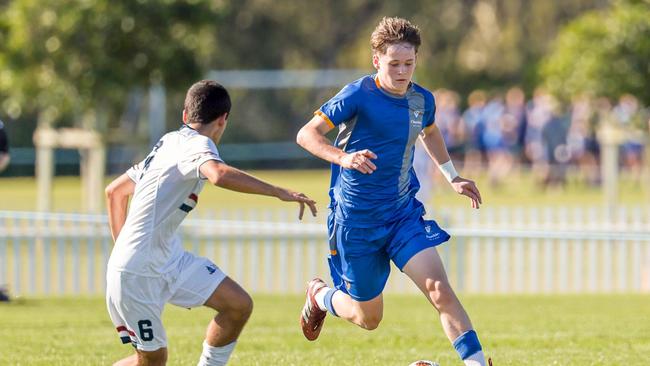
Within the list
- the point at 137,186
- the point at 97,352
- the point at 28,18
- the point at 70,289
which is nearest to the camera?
the point at 137,186

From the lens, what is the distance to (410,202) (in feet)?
27.2

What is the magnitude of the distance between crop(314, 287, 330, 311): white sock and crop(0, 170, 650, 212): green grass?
15.9 m

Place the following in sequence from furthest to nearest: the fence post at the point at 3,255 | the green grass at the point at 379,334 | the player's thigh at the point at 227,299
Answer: the fence post at the point at 3,255
the green grass at the point at 379,334
the player's thigh at the point at 227,299

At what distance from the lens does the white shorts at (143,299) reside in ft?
24.2

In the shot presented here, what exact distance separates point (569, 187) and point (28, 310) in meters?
21.8

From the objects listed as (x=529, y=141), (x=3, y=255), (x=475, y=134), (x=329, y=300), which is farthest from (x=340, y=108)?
(x=529, y=141)

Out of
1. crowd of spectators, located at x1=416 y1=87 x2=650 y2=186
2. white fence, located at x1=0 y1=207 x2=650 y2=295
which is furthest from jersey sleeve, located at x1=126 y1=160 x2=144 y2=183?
crowd of spectators, located at x1=416 y1=87 x2=650 y2=186

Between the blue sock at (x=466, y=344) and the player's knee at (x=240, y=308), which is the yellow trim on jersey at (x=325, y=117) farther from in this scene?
the blue sock at (x=466, y=344)

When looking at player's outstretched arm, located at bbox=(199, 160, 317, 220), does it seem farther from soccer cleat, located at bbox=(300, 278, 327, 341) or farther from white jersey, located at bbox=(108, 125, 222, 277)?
soccer cleat, located at bbox=(300, 278, 327, 341)

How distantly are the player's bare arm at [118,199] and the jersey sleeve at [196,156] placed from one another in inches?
25.1

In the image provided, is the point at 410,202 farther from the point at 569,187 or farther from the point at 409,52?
the point at 569,187

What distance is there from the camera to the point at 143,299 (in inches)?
291

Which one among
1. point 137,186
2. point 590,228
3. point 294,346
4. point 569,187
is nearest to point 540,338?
point 294,346

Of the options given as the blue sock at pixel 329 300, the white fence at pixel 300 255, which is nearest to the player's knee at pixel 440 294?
the blue sock at pixel 329 300
